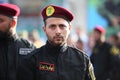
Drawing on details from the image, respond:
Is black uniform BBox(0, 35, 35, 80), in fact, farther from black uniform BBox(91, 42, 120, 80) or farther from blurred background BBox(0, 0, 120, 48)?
blurred background BBox(0, 0, 120, 48)

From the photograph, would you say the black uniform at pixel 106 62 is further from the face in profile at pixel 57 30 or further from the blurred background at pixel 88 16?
the blurred background at pixel 88 16

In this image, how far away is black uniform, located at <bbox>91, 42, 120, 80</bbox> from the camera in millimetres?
11789

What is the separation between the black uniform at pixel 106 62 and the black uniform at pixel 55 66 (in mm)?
5374

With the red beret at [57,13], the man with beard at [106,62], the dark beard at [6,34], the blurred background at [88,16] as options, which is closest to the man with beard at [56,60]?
the red beret at [57,13]

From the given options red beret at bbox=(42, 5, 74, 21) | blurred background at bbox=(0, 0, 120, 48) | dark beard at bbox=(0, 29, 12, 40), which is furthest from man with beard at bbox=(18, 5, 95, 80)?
blurred background at bbox=(0, 0, 120, 48)

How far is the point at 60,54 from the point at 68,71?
0.22 metres

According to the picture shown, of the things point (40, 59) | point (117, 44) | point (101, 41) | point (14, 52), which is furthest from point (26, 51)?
point (117, 44)

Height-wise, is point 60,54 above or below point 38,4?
below

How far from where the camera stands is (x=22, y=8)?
23109 mm

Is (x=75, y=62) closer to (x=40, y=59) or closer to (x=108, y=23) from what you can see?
(x=40, y=59)

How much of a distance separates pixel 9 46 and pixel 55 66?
961 mm

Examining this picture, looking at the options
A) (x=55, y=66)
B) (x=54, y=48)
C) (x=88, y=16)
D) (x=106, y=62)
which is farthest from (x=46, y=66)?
(x=88, y=16)

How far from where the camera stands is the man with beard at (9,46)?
22.6 feet

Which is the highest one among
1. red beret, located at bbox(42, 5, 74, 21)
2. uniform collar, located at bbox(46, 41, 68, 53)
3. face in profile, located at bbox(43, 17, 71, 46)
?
red beret, located at bbox(42, 5, 74, 21)
